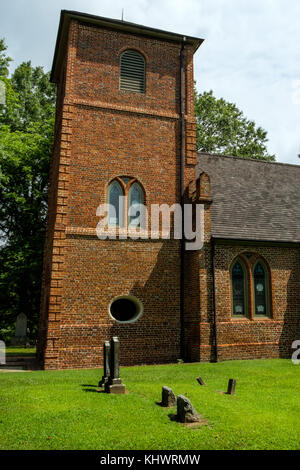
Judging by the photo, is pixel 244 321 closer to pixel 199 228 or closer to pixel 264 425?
pixel 199 228

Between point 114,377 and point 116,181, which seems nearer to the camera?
point 114,377

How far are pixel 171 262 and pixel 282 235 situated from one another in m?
4.77

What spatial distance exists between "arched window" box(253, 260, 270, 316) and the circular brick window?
14.8 feet

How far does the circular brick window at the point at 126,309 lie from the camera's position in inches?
535

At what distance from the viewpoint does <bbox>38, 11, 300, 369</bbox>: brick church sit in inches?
512

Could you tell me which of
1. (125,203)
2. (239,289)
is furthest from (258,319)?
(125,203)

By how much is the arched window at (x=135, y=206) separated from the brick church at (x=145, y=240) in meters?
0.04

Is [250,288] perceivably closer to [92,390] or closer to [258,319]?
[258,319]

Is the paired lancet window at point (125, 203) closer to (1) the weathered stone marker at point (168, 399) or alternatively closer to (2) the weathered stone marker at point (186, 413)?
(1) the weathered stone marker at point (168, 399)

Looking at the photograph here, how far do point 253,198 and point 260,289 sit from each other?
444cm

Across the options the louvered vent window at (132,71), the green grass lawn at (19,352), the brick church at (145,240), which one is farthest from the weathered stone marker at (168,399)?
the louvered vent window at (132,71)

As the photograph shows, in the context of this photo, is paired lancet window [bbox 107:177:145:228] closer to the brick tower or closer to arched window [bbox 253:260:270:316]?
the brick tower

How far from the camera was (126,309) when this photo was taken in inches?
549

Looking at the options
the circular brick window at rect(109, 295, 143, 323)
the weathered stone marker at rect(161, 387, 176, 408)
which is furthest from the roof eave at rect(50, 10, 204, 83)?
the weathered stone marker at rect(161, 387, 176, 408)
